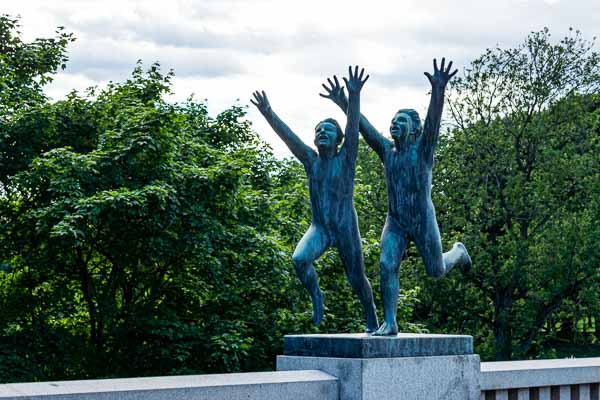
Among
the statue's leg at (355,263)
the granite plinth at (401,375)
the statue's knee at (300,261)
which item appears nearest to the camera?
the granite plinth at (401,375)

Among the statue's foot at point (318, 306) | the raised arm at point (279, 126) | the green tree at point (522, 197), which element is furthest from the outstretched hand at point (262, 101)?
the green tree at point (522, 197)

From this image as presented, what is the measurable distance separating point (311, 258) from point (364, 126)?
134cm

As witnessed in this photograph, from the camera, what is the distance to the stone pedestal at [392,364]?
7859 millimetres

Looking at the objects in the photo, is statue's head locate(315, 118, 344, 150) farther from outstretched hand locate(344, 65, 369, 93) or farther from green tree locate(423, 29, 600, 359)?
green tree locate(423, 29, 600, 359)

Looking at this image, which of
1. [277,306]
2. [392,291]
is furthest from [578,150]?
[392,291]

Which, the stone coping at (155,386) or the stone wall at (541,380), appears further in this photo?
the stone wall at (541,380)

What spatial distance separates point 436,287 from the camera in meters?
31.1

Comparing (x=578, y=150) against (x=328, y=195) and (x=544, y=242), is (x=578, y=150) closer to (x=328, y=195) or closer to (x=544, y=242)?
(x=544, y=242)

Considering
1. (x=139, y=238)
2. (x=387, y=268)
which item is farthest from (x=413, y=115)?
(x=139, y=238)

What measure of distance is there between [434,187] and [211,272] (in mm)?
14961

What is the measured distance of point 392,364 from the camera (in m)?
8.05

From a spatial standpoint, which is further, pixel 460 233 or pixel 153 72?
pixel 460 233

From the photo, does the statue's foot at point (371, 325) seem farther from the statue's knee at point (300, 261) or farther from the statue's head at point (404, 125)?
the statue's head at point (404, 125)

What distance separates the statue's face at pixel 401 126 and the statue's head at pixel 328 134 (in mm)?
482
